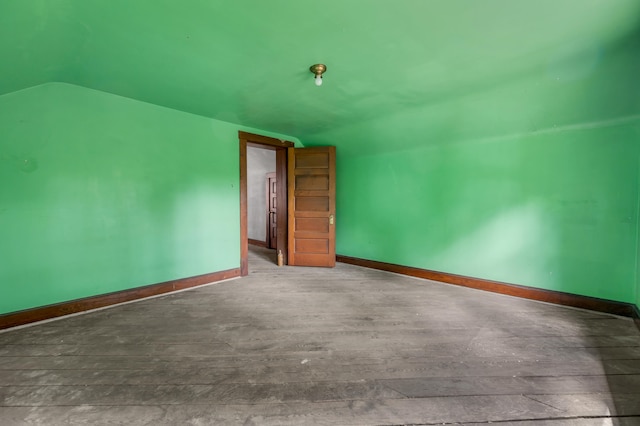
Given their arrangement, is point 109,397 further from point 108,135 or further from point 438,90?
point 438,90

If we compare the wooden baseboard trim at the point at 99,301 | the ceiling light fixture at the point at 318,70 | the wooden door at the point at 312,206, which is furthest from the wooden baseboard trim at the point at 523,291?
the ceiling light fixture at the point at 318,70

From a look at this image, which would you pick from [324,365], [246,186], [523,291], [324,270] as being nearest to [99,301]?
[246,186]

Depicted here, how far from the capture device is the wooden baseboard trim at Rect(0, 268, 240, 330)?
2.41 metres

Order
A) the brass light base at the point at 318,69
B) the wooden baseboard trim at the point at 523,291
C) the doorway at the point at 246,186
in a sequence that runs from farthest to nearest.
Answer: the doorway at the point at 246,186
the wooden baseboard trim at the point at 523,291
the brass light base at the point at 318,69

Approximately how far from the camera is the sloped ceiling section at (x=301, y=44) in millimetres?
1604

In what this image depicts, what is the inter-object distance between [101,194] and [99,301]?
1131 millimetres

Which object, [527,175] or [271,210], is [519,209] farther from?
[271,210]

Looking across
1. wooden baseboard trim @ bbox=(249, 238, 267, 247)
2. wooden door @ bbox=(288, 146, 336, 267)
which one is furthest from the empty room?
wooden baseboard trim @ bbox=(249, 238, 267, 247)

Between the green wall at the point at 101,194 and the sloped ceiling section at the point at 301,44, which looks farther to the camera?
the green wall at the point at 101,194

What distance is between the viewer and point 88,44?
195cm

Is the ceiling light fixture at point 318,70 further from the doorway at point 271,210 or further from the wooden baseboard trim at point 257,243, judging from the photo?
the wooden baseboard trim at point 257,243

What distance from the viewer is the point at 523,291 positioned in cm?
322

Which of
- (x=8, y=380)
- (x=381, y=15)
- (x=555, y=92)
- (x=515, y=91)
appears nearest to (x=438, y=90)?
(x=515, y=91)

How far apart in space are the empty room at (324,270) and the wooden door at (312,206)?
19.2 inches
